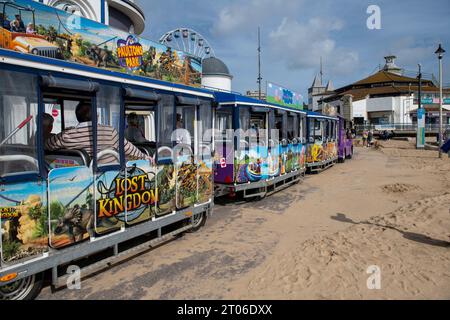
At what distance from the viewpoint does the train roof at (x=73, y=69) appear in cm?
352

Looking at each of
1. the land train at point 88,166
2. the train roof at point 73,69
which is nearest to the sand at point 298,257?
the land train at point 88,166

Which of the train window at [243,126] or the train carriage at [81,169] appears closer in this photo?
the train carriage at [81,169]

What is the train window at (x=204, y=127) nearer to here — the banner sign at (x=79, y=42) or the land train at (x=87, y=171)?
the land train at (x=87, y=171)

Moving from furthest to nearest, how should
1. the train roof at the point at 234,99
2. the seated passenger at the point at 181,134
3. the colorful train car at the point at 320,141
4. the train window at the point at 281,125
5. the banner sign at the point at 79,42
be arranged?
the colorful train car at the point at 320,141 → the train window at the point at 281,125 → the train roof at the point at 234,99 → the banner sign at the point at 79,42 → the seated passenger at the point at 181,134

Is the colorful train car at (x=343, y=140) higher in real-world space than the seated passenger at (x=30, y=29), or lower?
lower

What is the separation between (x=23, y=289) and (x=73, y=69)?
254 cm

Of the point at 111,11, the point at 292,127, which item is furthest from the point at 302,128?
the point at 111,11

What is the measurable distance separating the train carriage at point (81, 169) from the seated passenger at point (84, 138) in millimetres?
26

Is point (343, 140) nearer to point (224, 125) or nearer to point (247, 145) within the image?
point (247, 145)

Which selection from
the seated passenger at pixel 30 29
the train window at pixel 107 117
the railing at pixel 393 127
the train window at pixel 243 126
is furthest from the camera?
the railing at pixel 393 127

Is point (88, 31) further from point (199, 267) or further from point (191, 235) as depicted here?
point (199, 267)

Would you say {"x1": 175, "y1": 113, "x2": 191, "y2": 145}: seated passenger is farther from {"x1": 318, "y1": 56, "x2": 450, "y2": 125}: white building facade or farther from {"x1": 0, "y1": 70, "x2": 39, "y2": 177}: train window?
{"x1": 318, "y1": 56, "x2": 450, "y2": 125}: white building facade

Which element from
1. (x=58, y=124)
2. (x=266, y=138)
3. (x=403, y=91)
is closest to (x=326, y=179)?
(x=266, y=138)

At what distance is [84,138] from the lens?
4531 millimetres
